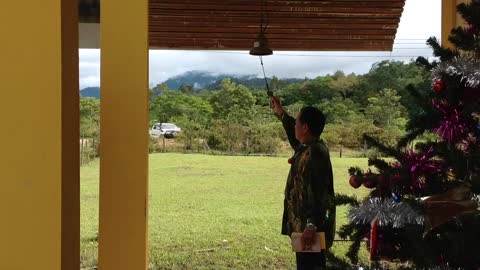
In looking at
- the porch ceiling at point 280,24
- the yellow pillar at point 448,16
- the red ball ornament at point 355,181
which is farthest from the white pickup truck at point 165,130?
the red ball ornament at point 355,181

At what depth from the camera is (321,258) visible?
2533 millimetres

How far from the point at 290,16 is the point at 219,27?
503 mm

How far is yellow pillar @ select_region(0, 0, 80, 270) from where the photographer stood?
128cm

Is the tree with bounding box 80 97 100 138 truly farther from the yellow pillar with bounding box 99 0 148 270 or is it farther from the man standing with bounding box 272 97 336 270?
the yellow pillar with bounding box 99 0 148 270

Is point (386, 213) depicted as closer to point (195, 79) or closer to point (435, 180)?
point (435, 180)

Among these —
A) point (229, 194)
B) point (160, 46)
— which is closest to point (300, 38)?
point (160, 46)

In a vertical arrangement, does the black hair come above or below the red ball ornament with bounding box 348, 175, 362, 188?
above

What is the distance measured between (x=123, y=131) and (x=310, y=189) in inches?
39.3

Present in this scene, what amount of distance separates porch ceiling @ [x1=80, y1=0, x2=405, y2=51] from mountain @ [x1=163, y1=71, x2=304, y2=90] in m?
5.40

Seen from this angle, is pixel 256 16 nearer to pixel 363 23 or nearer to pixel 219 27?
pixel 219 27

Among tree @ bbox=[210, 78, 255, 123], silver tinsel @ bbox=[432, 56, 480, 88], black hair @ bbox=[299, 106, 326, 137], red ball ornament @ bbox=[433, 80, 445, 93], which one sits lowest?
black hair @ bbox=[299, 106, 326, 137]

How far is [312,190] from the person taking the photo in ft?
8.69

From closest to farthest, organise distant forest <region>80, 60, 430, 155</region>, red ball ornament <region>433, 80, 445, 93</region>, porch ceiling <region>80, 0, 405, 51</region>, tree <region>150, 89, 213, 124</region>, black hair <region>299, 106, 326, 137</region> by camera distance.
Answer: red ball ornament <region>433, 80, 445, 93</region> < black hair <region>299, 106, 326, 137</region> < porch ceiling <region>80, 0, 405, 51</region> < distant forest <region>80, 60, 430, 155</region> < tree <region>150, 89, 213, 124</region>

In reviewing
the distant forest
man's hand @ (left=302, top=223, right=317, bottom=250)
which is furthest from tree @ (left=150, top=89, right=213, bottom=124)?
man's hand @ (left=302, top=223, right=317, bottom=250)
